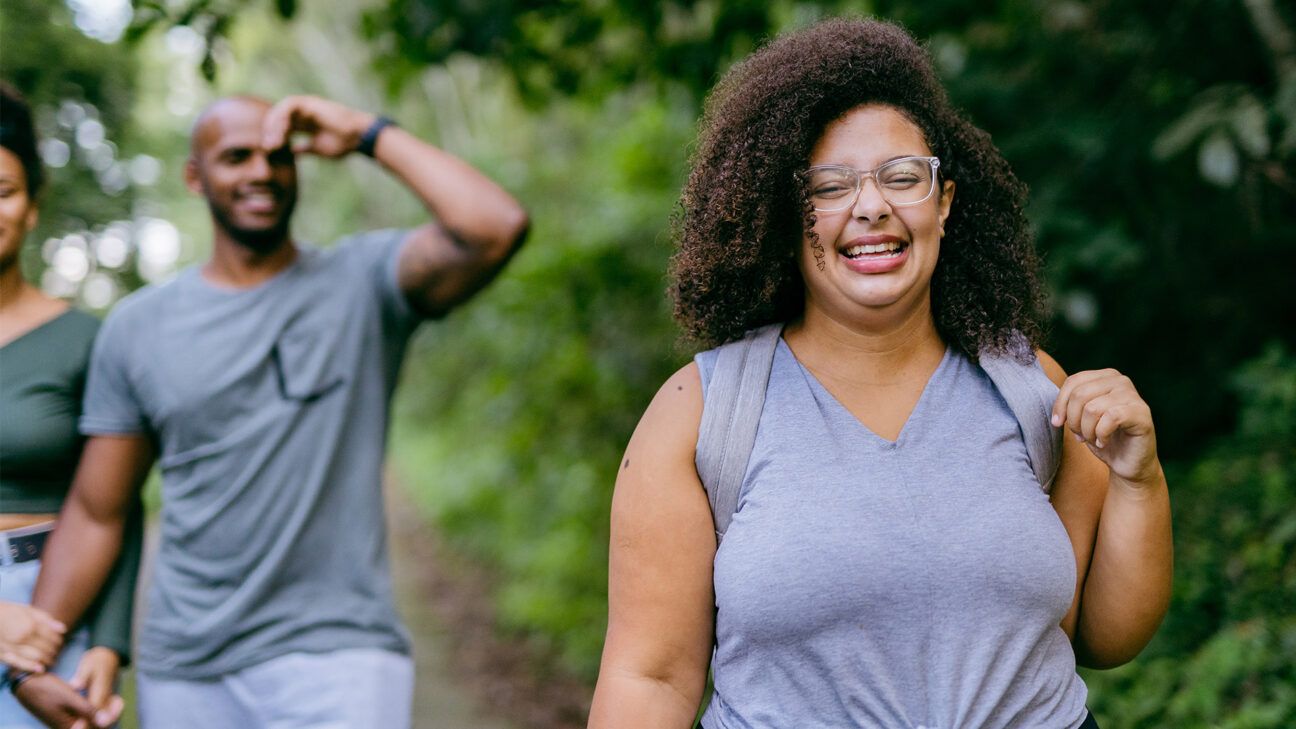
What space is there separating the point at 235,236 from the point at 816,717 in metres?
1.93

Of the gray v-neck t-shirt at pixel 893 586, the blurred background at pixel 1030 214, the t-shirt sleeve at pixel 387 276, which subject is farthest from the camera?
the blurred background at pixel 1030 214

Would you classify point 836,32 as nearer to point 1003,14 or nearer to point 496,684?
point 1003,14

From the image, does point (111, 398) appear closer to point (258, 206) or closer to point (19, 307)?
point (19, 307)

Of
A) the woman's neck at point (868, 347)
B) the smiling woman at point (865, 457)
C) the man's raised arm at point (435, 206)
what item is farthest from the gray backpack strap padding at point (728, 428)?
the man's raised arm at point (435, 206)

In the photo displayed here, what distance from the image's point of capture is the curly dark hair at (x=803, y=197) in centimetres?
203

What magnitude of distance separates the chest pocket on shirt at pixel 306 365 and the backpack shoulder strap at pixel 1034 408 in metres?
1.62

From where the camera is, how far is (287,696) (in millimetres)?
2768

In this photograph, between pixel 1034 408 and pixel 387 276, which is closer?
pixel 1034 408

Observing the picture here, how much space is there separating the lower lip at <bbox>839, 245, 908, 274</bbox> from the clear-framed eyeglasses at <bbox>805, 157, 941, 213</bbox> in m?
0.09

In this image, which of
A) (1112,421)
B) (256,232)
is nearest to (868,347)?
(1112,421)

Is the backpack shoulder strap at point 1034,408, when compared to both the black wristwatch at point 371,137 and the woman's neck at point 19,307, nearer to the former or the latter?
the black wristwatch at point 371,137

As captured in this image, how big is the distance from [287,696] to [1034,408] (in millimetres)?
1824

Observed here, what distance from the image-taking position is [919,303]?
6.74 ft

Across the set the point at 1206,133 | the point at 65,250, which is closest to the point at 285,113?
the point at 1206,133
